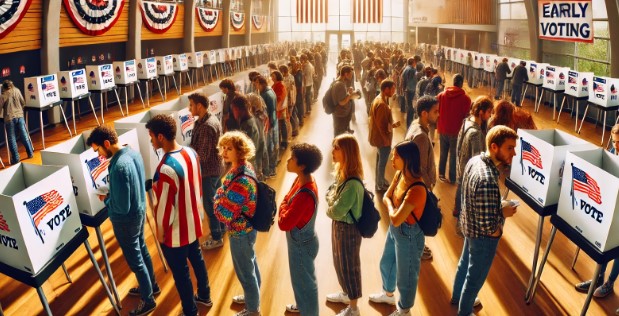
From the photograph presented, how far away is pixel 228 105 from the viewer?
5.80 m

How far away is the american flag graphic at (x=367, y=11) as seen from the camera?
32938mm

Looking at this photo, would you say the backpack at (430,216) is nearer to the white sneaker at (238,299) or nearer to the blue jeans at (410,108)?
the white sneaker at (238,299)

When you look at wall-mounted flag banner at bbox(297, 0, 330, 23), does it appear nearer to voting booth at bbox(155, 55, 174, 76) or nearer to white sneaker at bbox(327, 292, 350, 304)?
voting booth at bbox(155, 55, 174, 76)

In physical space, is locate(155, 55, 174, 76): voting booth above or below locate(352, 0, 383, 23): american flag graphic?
below

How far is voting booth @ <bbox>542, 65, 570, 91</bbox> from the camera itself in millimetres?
11008

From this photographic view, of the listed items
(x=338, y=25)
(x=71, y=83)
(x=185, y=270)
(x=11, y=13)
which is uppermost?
(x=338, y=25)

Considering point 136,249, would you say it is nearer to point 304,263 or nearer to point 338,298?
point 304,263

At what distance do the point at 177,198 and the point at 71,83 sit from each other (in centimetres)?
788

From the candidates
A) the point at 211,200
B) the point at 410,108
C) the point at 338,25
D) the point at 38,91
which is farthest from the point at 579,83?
the point at 338,25

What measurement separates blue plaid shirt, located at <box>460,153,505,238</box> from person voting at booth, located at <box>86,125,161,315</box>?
7.49ft

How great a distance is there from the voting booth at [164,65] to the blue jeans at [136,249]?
37.6 ft

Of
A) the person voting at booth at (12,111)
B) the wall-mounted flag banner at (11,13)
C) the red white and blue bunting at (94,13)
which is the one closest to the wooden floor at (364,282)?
the person voting at booth at (12,111)

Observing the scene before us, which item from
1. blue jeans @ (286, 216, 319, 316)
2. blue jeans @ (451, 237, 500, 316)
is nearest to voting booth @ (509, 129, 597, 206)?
blue jeans @ (451, 237, 500, 316)

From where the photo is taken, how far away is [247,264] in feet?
10.8
